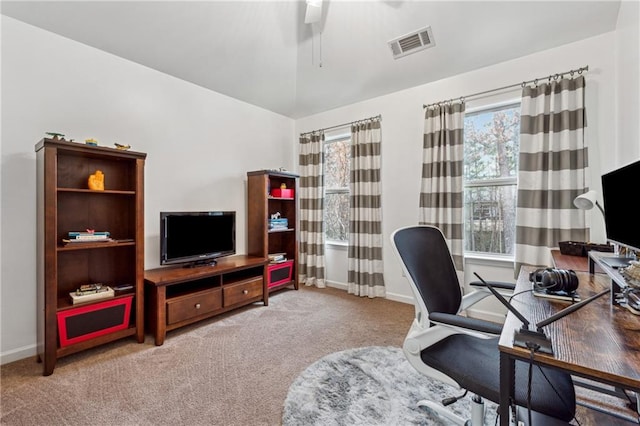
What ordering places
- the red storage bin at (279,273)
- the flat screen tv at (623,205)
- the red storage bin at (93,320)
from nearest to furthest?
the flat screen tv at (623,205) → the red storage bin at (93,320) → the red storage bin at (279,273)

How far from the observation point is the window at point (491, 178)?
285 cm

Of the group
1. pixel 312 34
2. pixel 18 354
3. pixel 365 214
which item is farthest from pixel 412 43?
pixel 18 354

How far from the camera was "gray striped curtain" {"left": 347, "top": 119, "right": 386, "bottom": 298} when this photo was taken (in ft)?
11.8

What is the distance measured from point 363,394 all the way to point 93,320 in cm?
217

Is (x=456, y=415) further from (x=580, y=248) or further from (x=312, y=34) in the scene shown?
(x=312, y=34)

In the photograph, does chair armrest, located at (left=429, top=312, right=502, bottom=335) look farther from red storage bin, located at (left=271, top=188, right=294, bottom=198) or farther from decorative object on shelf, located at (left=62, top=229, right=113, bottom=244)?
red storage bin, located at (left=271, top=188, right=294, bottom=198)

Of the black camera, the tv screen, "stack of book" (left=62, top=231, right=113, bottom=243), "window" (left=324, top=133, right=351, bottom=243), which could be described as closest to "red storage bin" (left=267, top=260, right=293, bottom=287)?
"window" (left=324, top=133, right=351, bottom=243)

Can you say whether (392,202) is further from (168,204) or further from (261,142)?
(168,204)

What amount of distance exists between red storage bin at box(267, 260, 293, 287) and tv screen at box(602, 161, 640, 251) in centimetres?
310

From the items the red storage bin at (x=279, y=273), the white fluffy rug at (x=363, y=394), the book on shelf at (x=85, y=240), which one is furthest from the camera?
the red storage bin at (x=279, y=273)

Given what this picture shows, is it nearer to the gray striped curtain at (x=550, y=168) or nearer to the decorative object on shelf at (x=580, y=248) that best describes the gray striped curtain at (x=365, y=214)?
the gray striped curtain at (x=550, y=168)

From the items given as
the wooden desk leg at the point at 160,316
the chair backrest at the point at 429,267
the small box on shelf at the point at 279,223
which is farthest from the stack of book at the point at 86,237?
the chair backrest at the point at 429,267

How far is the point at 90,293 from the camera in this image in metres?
2.22

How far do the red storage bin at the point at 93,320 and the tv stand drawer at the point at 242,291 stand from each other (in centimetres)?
87
